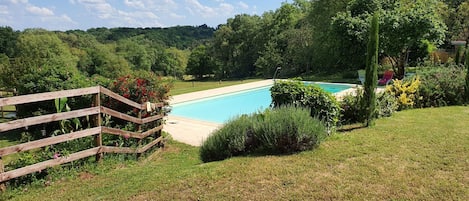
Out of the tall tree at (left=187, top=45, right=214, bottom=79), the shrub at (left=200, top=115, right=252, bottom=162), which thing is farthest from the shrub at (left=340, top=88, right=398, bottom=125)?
the tall tree at (left=187, top=45, right=214, bottom=79)

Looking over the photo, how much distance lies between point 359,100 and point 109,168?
5.49m

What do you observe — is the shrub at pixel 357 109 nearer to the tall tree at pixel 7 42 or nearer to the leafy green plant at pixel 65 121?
the leafy green plant at pixel 65 121

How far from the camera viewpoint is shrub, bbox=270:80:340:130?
6312 millimetres

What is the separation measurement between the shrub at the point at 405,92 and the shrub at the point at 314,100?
12.7ft

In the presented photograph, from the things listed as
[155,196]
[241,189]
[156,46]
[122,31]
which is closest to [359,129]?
[241,189]

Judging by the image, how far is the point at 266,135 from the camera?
4.75m

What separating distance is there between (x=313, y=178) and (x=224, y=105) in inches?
488

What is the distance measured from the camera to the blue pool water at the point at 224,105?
12.8m

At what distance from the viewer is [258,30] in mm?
40281

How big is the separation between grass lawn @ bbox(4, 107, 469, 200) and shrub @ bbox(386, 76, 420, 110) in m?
4.10

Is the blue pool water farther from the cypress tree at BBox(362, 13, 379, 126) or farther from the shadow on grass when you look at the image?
the cypress tree at BBox(362, 13, 379, 126)

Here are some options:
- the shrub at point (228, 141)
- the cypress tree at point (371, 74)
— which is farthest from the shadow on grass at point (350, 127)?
the shrub at point (228, 141)

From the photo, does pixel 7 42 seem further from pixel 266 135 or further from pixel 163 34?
pixel 266 135

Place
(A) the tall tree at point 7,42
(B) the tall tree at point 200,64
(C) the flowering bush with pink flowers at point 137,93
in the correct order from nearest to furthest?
1. (C) the flowering bush with pink flowers at point 137,93
2. (A) the tall tree at point 7,42
3. (B) the tall tree at point 200,64
